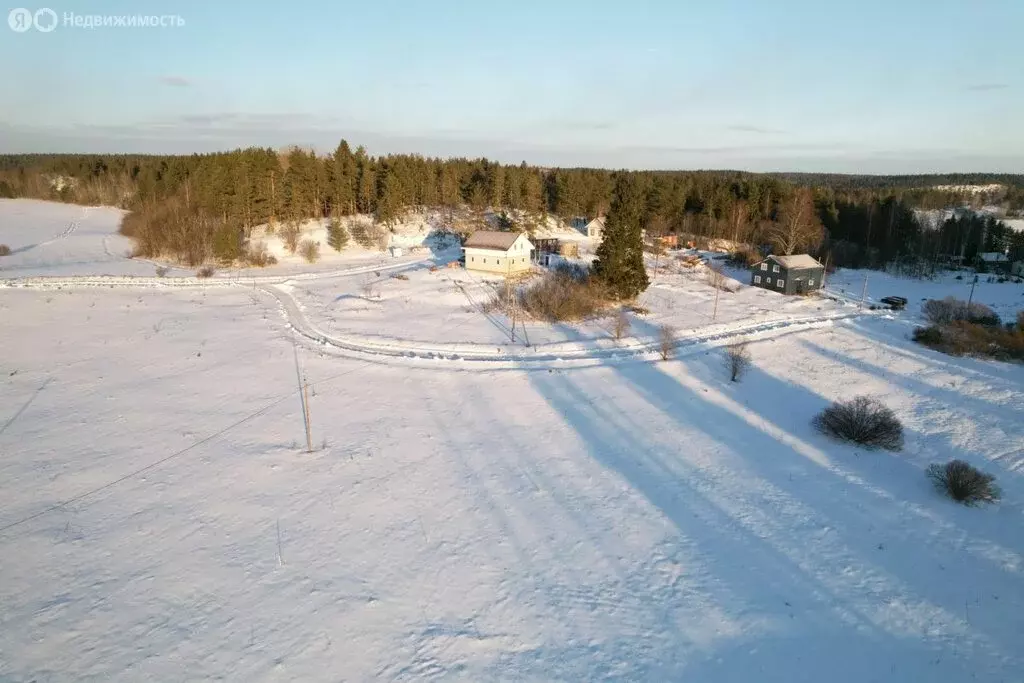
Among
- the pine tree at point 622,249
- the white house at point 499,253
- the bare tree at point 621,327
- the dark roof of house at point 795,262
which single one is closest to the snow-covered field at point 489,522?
the bare tree at point 621,327

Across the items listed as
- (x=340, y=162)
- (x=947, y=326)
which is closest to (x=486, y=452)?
(x=947, y=326)

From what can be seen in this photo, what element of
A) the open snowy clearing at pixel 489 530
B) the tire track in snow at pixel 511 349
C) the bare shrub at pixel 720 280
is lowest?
the open snowy clearing at pixel 489 530

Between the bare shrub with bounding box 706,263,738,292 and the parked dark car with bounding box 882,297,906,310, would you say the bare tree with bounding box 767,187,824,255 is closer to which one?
the bare shrub with bounding box 706,263,738,292

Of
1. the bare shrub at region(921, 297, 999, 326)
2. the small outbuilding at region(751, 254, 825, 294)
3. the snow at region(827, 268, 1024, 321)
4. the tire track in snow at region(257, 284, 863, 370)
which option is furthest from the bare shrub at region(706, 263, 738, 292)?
the tire track in snow at region(257, 284, 863, 370)

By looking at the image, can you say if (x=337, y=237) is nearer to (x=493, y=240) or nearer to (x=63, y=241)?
(x=493, y=240)

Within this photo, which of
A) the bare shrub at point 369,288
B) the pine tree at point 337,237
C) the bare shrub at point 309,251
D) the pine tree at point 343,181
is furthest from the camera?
the pine tree at point 343,181

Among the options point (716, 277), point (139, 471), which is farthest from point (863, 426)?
point (716, 277)

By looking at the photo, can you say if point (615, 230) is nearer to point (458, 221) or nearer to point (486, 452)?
point (486, 452)

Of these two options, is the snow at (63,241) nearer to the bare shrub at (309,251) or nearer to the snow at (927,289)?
the bare shrub at (309,251)
